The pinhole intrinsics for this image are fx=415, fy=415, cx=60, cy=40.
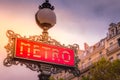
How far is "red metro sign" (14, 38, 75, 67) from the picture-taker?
840 cm

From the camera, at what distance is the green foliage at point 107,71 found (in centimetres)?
5416

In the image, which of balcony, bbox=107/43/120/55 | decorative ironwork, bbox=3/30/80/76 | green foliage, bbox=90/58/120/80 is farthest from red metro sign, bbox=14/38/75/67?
balcony, bbox=107/43/120/55

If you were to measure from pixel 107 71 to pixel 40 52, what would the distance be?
47.7 meters

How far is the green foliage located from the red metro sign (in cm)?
4430

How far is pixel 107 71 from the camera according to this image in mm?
55594

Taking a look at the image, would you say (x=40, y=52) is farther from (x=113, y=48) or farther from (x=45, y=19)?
(x=113, y=48)

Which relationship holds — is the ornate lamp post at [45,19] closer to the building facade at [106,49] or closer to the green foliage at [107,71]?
the green foliage at [107,71]

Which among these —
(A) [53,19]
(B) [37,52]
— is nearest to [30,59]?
(B) [37,52]

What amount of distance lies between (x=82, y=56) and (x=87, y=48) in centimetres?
276

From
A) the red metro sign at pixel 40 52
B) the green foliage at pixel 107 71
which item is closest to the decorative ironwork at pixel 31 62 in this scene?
the red metro sign at pixel 40 52

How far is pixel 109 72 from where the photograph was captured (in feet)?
182

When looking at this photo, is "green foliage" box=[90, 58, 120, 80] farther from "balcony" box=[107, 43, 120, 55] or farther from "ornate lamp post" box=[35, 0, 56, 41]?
"ornate lamp post" box=[35, 0, 56, 41]

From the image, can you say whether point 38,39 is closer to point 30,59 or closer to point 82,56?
Answer: point 30,59

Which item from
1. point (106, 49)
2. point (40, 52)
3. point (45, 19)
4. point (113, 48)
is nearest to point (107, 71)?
point (113, 48)
